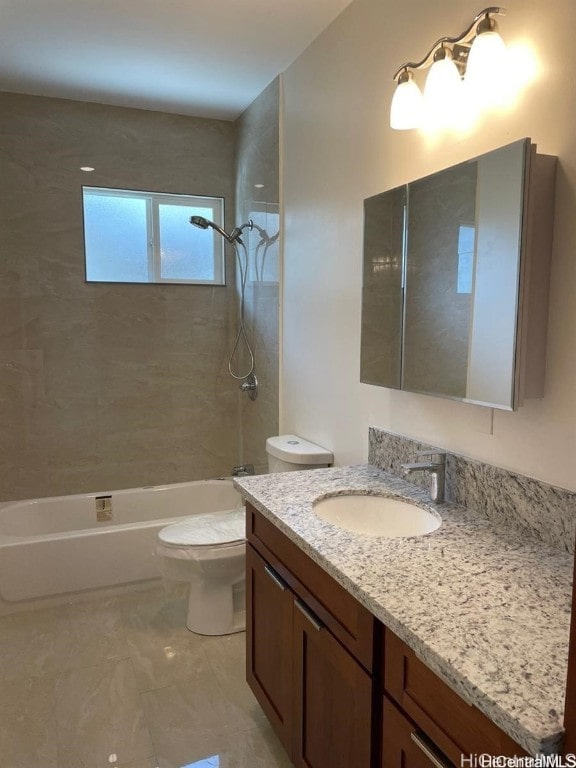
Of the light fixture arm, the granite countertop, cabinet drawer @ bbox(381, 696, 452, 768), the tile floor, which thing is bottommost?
the tile floor

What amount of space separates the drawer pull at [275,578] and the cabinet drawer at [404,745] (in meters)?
0.52

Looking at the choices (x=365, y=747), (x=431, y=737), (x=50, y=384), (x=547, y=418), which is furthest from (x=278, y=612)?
(x=50, y=384)

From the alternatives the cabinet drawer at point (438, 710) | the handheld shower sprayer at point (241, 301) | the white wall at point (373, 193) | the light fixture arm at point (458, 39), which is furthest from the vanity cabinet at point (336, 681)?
the handheld shower sprayer at point (241, 301)

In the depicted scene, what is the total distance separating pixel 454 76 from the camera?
1527mm

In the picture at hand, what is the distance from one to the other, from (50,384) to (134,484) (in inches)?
32.5

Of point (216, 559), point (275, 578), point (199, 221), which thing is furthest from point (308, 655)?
point (199, 221)

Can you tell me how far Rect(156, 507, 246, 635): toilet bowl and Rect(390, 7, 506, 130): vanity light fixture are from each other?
177cm

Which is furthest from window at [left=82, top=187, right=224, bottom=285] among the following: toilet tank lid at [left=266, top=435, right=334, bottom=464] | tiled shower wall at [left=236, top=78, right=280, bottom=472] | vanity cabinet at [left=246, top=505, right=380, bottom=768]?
vanity cabinet at [left=246, top=505, right=380, bottom=768]

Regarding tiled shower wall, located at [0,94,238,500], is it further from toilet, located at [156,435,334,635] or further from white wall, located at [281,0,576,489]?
toilet, located at [156,435,334,635]

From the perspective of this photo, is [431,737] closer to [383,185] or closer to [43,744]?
[43,744]

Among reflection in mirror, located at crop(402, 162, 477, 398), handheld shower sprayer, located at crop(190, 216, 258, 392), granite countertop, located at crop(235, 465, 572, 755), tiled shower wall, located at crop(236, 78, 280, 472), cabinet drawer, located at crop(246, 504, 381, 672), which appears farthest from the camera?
handheld shower sprayer, located at crop(190, 216, 258, 392)

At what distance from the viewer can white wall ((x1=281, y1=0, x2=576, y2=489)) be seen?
129cm

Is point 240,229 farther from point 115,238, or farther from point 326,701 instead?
point 326,701

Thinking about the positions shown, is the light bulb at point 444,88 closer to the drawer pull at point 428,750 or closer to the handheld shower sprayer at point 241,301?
the drawer pull at point 428,750
